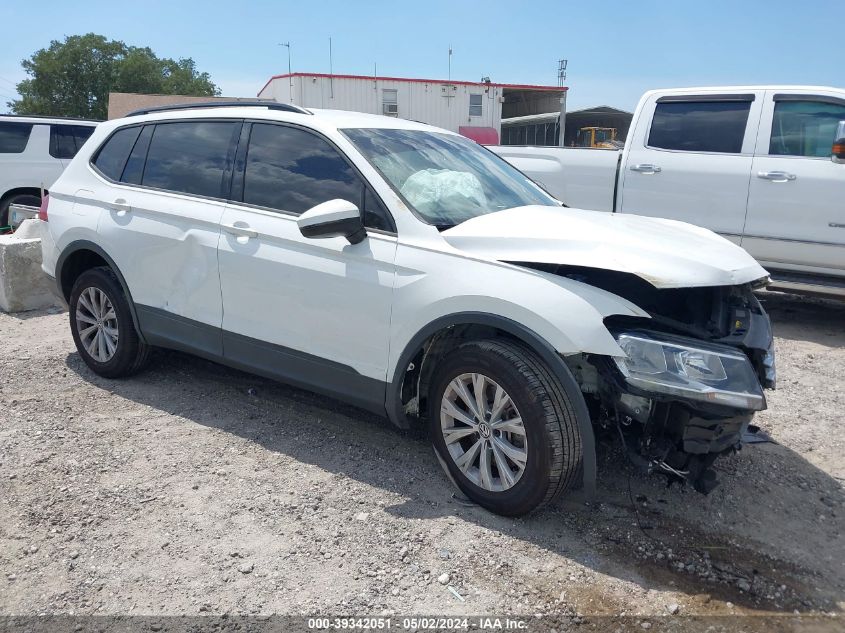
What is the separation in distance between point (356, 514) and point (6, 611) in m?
1.47

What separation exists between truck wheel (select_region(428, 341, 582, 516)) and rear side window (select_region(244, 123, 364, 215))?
1.10 m

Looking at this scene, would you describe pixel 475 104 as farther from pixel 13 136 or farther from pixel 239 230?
pixel 239 230

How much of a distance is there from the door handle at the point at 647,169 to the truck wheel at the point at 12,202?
28.6ft

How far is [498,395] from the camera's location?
10.4ft

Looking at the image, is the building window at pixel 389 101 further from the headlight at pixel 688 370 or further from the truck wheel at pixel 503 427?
the headlight at pixel 688 370

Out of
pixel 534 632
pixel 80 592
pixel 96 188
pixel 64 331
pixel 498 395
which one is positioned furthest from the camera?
pixel 64 331

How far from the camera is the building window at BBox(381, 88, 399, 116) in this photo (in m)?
32.0

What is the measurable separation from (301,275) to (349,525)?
1.34 metres

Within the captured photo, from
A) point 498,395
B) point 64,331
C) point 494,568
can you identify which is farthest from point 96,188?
point 494,568

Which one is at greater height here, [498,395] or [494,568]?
[498,395]

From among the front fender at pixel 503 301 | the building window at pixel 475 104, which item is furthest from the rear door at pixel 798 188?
the building window at pixel 475 104

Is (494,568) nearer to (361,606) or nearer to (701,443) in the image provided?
(361,606)

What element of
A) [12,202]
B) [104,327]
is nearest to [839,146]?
[104,327]

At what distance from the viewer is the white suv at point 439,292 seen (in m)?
2.98
